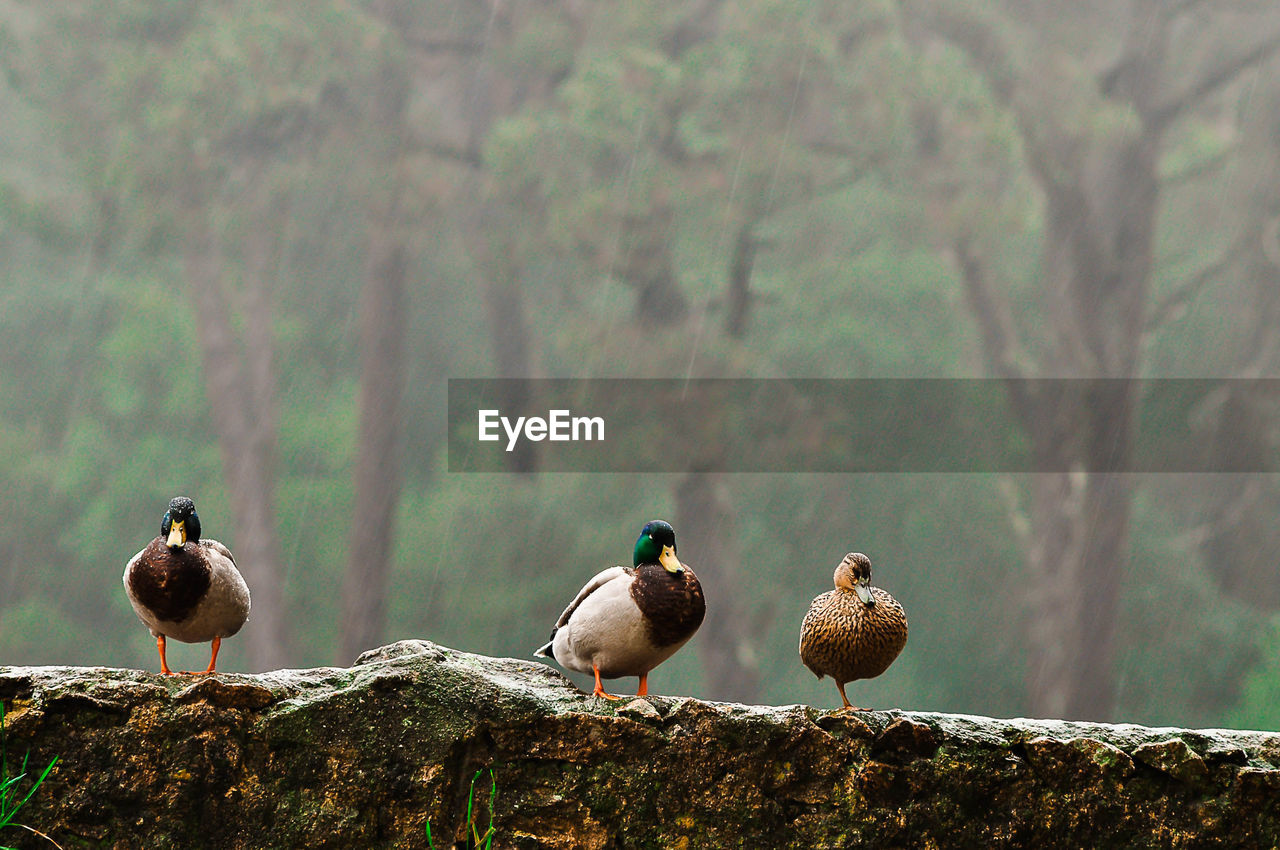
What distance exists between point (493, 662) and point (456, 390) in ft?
24.2

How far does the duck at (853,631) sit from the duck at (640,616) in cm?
27

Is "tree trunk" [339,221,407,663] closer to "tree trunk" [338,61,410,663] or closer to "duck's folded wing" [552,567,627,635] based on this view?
"tree trunk" [338,61,410,663]

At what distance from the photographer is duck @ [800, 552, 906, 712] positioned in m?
2.74

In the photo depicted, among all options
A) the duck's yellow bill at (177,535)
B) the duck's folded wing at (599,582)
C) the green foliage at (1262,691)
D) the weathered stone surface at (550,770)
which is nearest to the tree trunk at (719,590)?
the green foliage at (1262,691)

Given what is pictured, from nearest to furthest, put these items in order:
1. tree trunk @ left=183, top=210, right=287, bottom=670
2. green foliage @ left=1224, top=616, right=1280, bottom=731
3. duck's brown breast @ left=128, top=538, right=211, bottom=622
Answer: duck's brown breast @ left=128, top=538, right=211, bottom=622 < tree trunk @ left=183, top=210, right=287, bottom=670 < green foliage @ left=1224, top=616, right=1280, bottom=731

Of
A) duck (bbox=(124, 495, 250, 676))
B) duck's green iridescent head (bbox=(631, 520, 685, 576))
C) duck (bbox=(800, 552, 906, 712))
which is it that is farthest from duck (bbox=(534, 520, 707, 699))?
duck (bbox=(124, 495, 250, 676))

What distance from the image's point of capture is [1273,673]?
9.70 meters

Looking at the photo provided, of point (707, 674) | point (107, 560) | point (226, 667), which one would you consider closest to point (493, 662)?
point (707, 674)

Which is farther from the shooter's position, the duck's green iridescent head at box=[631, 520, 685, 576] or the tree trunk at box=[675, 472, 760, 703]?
the tree trunk at box=[675, 472, 760, 703]

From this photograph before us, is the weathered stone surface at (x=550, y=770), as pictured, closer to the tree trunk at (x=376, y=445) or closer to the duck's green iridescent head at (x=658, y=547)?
the duck's green iridescent head at (x=658, y=547)

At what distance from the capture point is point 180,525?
256cm

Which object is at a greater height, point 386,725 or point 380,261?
point 380,261

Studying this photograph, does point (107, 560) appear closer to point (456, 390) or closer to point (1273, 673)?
point (456, 390)

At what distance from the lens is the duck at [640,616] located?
2664 mm
